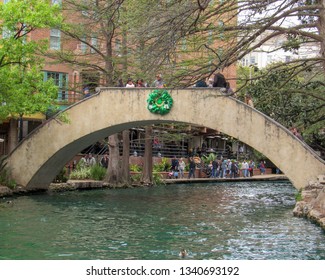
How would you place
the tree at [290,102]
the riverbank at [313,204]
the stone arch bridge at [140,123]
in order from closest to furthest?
the riverbank at [313,204], the stone arch bridge at [140,123], the tree at [290,102]

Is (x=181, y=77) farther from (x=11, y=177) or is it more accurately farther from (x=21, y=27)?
(x=11, y=177)

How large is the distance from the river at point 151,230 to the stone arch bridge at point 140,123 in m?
1.86

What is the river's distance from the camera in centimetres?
1198

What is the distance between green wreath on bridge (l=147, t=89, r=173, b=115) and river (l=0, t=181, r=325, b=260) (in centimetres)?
350

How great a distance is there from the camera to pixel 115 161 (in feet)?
103

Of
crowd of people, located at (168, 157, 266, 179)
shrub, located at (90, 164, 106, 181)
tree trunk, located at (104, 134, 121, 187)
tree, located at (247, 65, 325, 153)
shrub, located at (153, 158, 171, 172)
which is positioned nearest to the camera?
tree, located at (247, 65, 325, 153)

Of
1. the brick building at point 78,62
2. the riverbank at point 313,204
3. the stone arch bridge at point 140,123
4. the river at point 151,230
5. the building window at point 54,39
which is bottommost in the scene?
the river at point 151,230

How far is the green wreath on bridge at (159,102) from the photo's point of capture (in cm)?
2275

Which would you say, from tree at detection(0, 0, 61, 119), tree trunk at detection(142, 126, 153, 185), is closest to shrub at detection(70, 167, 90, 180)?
tree trunk at detection(142, 126, 153, 185)

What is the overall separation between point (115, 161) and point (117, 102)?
26.4 feet

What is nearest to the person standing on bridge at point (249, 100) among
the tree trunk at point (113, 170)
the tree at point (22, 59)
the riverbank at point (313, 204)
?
the riverbank at point (313, 204)

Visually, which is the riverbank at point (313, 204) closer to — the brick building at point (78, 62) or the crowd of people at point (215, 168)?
the brick building at point (78, 62)

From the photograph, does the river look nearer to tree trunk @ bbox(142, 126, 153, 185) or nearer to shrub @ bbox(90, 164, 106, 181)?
shrub @ bbox(90, 164, 106, 181)

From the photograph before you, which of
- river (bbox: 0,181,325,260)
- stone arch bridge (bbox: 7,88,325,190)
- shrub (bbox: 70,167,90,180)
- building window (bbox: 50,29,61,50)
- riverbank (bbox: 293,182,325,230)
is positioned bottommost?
river (bbox: 0,181,325,260)
